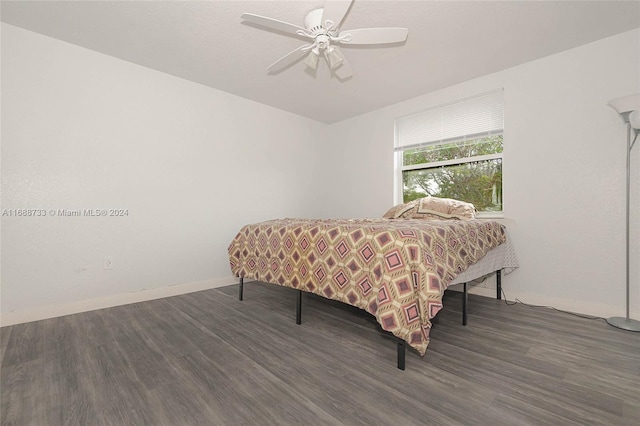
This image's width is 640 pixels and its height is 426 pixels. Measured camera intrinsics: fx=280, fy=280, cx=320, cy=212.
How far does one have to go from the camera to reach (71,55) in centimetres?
255

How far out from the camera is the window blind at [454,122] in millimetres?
3098

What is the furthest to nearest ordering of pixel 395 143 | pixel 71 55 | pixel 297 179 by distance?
pixel 297 179 < pixel 395 143 < pixel 71 55

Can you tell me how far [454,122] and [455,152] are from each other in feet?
1.18

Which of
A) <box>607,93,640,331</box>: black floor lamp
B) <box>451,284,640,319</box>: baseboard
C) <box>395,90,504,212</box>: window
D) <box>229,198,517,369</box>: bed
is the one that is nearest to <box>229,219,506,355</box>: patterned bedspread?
<box>229,198,517,369</box>: bed

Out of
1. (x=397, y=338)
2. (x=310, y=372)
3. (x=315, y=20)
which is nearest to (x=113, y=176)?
(x=315, y=20)

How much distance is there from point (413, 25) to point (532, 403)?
260 centimetres

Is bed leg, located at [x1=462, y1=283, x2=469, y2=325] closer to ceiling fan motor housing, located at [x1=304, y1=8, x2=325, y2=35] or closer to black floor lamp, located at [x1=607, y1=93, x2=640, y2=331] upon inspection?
black floor lamp, located at [x1=607, y1=93, x2=640, y2=331]

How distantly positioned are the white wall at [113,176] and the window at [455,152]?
81.2 inches

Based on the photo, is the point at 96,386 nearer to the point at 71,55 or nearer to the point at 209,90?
the point at 71,55

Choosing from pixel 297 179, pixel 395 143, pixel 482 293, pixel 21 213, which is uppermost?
pixel 395 143

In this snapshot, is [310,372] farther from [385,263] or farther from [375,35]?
[375,35]

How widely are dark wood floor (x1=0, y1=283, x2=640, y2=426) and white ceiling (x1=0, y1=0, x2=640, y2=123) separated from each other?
2.39m

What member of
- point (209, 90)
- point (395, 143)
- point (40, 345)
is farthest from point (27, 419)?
point (395, 143)

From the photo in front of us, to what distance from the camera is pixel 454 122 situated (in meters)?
3.40
